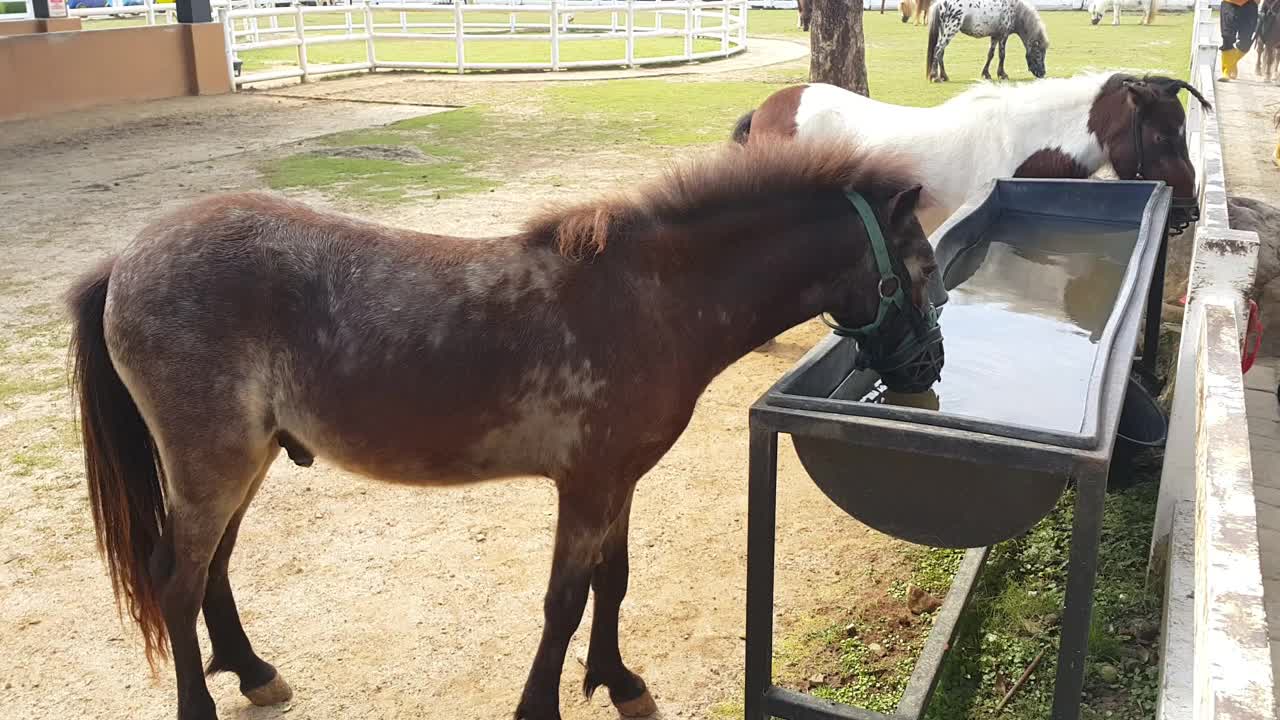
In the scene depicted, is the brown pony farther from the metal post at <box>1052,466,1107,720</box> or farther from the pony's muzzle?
the pony's muzzle

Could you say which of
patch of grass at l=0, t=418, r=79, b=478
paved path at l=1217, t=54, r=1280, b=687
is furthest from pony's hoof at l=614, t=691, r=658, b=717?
patch of grass at l=0, t=418, r=79, b=478

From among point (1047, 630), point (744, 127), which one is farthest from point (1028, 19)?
point (1047, 630)

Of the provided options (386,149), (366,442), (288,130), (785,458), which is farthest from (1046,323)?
(288,130)

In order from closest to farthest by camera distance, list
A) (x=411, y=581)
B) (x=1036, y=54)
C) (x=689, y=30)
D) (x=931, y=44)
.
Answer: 1. (x=411, y=581)
2. (x=931, y=44)
3. (x=1036, y=54)
4. (x=689, y=30)

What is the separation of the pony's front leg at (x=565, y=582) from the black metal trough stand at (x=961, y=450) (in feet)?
1.37

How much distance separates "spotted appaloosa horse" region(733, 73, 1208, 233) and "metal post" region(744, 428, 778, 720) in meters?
2.82

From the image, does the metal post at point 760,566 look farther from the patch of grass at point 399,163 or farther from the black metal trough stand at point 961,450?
the patch of grass at point 399,163

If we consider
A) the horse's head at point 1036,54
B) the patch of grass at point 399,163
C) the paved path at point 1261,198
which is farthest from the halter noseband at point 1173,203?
the horse's head at point 1036,54

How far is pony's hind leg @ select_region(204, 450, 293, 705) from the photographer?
299 centimetres

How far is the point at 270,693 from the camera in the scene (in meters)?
3.01

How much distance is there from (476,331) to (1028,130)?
403 cm

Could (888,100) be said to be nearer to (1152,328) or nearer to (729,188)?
(1152,328)

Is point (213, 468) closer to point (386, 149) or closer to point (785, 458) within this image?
point (785, 458)

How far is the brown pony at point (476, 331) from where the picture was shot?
8.50 ft
